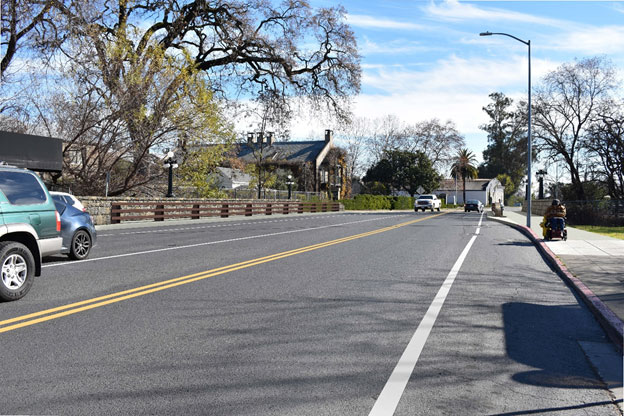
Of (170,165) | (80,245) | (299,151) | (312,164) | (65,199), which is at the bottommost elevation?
(80,245)

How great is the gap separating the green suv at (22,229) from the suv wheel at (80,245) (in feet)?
9.64

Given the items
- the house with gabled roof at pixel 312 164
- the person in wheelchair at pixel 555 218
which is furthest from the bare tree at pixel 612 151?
the house with gabled roof at pixel 312 164

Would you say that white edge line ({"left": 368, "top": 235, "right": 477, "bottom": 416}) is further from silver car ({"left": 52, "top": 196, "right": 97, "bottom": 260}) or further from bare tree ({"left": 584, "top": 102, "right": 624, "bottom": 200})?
bare tree ({"left": 584, "top": 102, "right": 624, "bottom": 200})

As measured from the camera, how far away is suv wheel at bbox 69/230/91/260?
12.3 metres

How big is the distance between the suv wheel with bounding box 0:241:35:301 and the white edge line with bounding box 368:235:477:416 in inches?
211

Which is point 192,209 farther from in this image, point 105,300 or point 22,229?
point 105,300

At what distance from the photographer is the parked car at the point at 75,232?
12.1m

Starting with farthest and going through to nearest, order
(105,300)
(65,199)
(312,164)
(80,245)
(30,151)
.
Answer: (312,164) < (30,151) < (65,199) < (80,245) < (105,300)

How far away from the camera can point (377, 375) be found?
15.9 ft

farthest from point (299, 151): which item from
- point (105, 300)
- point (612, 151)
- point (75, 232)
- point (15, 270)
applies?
point (105, 300)

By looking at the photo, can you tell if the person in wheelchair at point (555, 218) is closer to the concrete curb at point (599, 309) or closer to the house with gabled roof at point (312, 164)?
the concrete curb at point (599, 309)

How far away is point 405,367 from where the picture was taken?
200 inches

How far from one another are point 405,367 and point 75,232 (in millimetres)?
9418

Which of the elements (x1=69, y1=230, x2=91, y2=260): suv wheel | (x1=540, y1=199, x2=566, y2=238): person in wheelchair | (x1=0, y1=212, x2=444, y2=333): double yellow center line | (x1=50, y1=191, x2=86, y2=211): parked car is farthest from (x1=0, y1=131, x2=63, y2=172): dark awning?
(x1=540, y1=199, x2=566, y2=238): person in wheelchair
